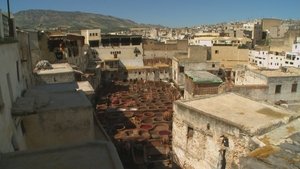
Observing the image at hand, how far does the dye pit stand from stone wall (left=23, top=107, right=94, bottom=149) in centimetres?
782

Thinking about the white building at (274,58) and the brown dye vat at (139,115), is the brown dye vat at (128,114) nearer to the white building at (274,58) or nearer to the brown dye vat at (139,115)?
the brown dye vat at (139,115)

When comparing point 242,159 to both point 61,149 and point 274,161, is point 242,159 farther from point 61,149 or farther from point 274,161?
point 61,149

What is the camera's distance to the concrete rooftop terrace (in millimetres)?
12969

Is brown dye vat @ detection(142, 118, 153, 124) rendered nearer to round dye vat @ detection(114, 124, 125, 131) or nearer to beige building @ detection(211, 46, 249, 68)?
round dye vat @ detection(114, 124, 125, 131)

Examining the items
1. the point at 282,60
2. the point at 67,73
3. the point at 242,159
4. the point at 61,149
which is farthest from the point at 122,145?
the point at 282,60

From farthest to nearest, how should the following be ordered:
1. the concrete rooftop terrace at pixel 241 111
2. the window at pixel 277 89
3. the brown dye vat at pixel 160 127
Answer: the brown dye vat at pixel 160 127 → the window at pixel 277 89 → the concrete rooftop terrace at pixel 241 111

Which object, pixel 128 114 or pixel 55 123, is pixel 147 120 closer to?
pixel 128 114

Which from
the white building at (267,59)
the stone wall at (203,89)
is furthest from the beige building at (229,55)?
the stone wall at (203,89)

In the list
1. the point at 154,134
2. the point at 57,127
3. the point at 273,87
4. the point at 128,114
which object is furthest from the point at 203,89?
the point at 57,127

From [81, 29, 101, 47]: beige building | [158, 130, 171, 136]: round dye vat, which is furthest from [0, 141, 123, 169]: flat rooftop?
[81, 29, 101, 47]: beige building

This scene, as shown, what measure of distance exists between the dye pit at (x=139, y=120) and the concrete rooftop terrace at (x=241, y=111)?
473cm

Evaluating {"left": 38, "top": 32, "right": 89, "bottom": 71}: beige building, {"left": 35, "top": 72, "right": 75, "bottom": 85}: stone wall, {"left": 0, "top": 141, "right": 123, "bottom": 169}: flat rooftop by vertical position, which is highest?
{"left": 38, "top": 32, "right": 89, "bottom": 71}: beige building

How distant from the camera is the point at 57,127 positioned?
35.9 feet

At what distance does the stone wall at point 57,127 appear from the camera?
10.7 metres
